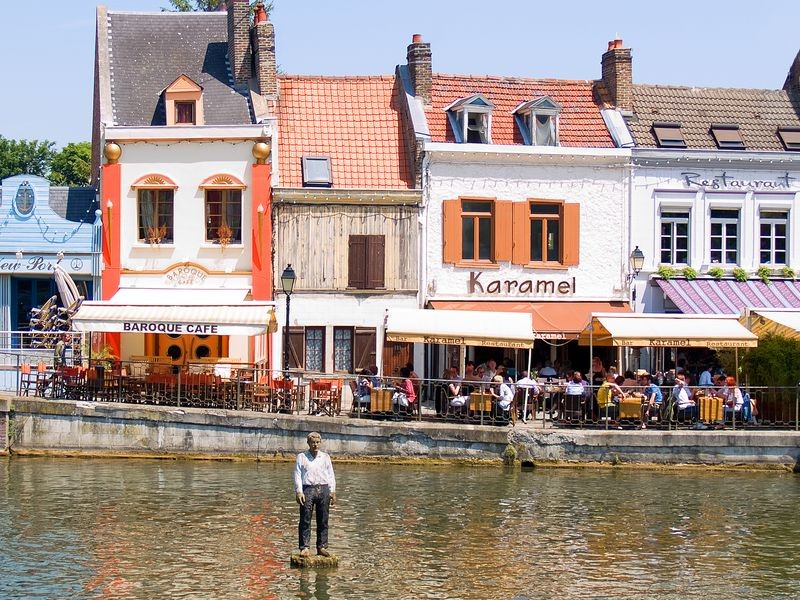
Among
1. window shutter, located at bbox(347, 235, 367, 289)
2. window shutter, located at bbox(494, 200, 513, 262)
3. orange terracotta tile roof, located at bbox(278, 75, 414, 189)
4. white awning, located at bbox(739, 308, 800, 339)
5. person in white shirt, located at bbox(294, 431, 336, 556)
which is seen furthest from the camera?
orange terracotta tile roof, located at bbox(278, 75, 414, 189)

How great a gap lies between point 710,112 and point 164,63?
1484cm

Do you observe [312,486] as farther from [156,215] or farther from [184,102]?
[184,102]

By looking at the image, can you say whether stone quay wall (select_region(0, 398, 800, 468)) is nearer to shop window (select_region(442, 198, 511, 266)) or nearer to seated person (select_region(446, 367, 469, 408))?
seated person (select_region(446, 367, 469, 408))

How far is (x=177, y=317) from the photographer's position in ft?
89.9

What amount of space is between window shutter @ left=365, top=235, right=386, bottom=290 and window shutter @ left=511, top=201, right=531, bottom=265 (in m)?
3.37

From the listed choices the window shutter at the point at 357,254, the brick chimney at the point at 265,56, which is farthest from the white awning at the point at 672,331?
the brick chimney at the point at 265,56

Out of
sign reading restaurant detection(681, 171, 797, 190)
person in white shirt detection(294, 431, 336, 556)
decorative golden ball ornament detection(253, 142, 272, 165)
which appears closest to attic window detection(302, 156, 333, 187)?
decorative golden ball ornament detection(253, 142, 272, 165)

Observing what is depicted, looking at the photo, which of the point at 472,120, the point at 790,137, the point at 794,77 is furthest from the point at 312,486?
the point at 794,77

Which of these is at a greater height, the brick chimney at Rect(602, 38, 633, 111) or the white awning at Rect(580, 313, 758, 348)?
the brick chimney at Rect(602, 38, 633, 111)

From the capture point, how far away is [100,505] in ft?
69.2

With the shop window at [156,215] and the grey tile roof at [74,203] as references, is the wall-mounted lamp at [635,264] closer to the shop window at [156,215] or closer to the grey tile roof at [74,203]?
the shop window at [156,215]

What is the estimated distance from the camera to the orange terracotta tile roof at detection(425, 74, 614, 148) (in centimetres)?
3344

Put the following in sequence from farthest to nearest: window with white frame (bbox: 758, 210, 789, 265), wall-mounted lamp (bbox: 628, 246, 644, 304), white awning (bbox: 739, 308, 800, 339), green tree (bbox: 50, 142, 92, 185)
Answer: green tree (bbox: 50, 142, 92, 185)
window with white frame (bbox: 758, 210, 789, 265)
wall-mounted lamp (bbox: 628, 246, 644, 304)
white awning (bbox: 739, 308, 800, 339)

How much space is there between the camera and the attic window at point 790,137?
34.3 meters
